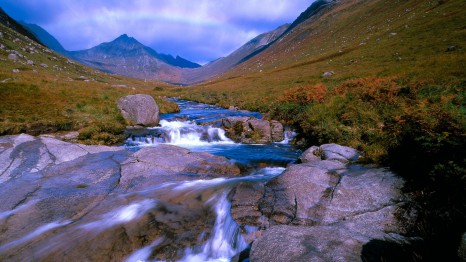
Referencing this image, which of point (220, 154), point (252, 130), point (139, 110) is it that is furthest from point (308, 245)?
point (139, 110)

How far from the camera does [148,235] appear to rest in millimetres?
6539

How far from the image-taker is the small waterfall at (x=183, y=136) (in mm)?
17141

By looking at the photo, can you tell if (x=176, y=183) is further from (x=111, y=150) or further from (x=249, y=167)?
(x=111, y=150)

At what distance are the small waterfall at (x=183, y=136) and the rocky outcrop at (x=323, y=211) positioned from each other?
995 centimetres

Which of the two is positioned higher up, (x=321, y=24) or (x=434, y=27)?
(x=321, y=24)

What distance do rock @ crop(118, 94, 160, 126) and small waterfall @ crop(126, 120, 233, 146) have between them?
1.39 meters

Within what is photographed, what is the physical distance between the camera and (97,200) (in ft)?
26.3

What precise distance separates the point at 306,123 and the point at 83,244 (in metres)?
13.8

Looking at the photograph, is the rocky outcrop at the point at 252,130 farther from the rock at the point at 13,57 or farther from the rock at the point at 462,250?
the rock at the point at 13,57

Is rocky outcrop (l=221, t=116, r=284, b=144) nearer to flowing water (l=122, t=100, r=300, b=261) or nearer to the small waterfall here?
flowing water (l=122, t=100, r=300, b=261)

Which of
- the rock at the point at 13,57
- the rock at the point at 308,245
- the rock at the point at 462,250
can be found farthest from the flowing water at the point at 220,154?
the rock at the point at 13,57

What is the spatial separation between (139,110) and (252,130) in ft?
32.2

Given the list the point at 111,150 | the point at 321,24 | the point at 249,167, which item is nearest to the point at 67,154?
the point at 111,150

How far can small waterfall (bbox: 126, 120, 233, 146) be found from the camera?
17.1 m
